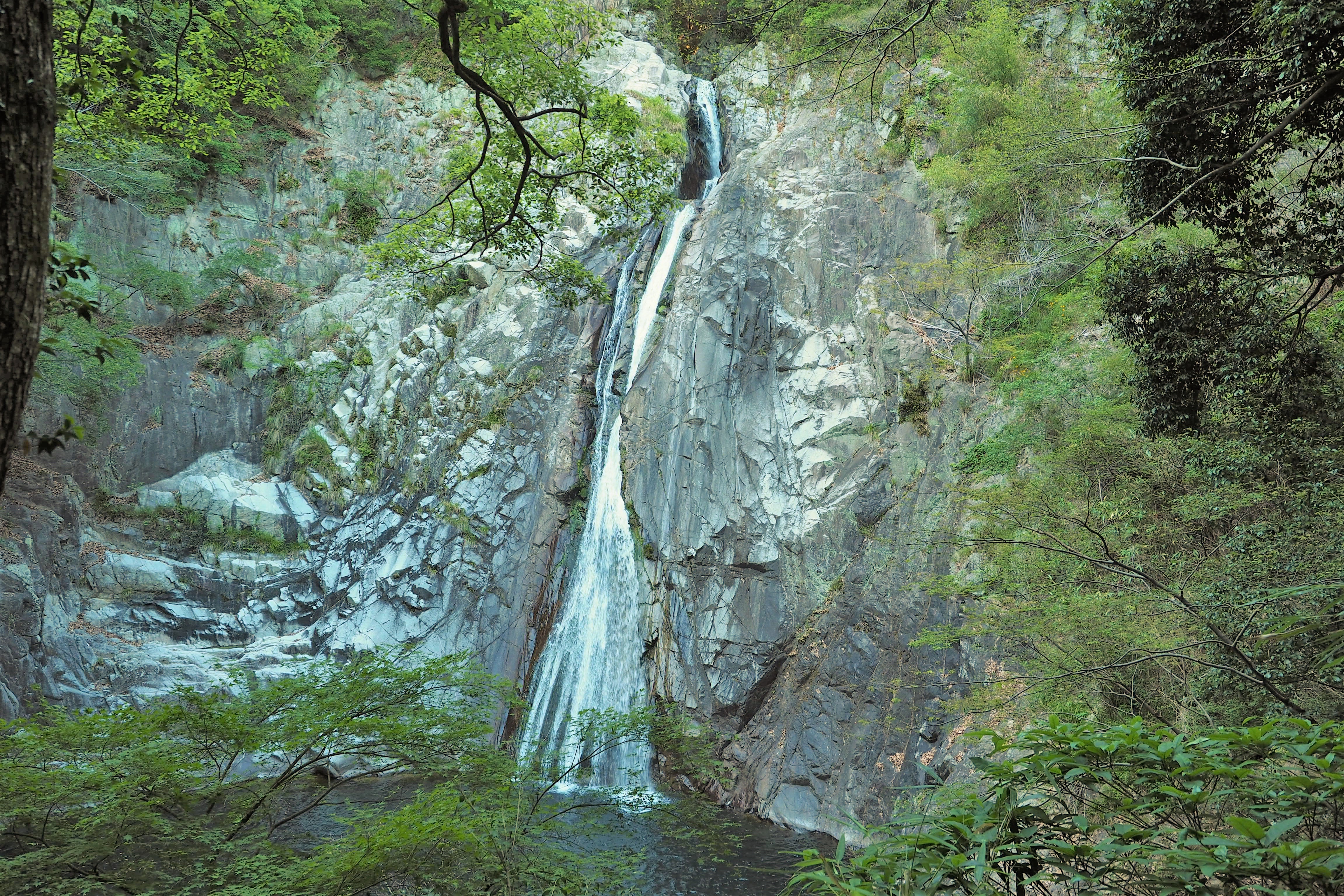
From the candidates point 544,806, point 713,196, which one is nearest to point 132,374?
point 713,196

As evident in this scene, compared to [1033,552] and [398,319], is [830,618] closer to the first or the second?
[1033,552]

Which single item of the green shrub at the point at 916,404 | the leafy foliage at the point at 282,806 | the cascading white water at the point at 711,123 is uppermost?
the cascading white water at the point at 711,123

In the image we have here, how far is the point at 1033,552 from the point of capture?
7.97 m

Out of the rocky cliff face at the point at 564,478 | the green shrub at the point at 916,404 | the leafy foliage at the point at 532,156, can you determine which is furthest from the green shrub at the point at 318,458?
the green shrub at the point at 916,404

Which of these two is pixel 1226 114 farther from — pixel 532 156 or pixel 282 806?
pixel 282 806

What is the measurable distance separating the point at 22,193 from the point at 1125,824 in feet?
9.95

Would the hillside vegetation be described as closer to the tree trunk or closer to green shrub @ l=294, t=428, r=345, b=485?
the tree trunk

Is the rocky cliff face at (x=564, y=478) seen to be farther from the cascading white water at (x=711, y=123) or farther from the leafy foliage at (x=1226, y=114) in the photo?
the leafy foliage at (x=1226, y=114)

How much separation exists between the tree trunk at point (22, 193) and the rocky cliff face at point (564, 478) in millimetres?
8807

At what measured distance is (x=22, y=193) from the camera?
1616mm

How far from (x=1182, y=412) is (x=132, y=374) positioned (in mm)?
18416

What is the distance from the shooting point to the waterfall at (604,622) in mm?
12273

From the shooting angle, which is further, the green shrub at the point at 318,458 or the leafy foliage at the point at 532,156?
the green shrub at the point at 318,458

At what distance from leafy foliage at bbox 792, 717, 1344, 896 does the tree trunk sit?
217 centimetres
